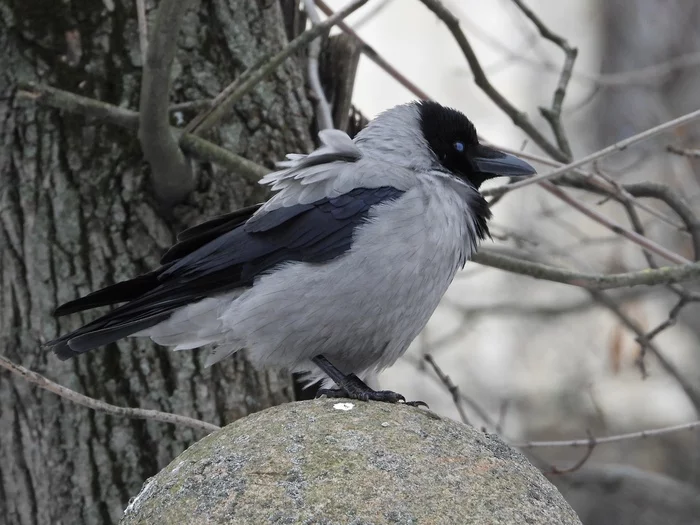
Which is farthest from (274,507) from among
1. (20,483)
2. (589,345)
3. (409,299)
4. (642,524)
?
(589,345)

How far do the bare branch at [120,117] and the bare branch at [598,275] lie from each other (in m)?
0.94

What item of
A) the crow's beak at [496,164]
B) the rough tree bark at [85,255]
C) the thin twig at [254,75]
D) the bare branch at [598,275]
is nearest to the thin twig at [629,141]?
the crow's beak at [496,164]

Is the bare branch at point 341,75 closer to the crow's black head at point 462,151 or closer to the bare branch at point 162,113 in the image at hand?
the crow's black head at point 462,151

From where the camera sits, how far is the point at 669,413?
1043cm

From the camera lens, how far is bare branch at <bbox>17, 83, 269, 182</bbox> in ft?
11.2

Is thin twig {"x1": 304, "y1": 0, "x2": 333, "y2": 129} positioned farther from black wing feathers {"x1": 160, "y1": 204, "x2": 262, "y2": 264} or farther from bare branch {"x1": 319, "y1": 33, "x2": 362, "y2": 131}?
black wing feathers {"x1": 160, "y1": 204, "x2": 262, "y2": 264}

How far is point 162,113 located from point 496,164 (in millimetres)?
1350

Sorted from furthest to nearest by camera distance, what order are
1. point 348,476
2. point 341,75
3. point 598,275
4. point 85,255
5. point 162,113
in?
point 341,75
point 85,255
point 598,275
point 162,113
point 348,476

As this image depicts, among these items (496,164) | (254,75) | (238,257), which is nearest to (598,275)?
(496,164)

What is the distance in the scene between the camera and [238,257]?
333 centimetres

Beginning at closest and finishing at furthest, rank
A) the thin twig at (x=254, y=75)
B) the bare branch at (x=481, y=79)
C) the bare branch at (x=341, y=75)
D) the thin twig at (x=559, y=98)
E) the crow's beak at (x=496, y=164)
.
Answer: the thin twig at (x=254, y=75)
the crow's beak at (x=496, y=164)
the bare branch at (x=481, y=79)
the thin twig at (x=559, y=98)
the bare branch at (x=341, y=75)

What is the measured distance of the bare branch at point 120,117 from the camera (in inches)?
134

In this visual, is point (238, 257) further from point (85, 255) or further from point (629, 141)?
point (629, 141)

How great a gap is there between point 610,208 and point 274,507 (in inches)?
285
